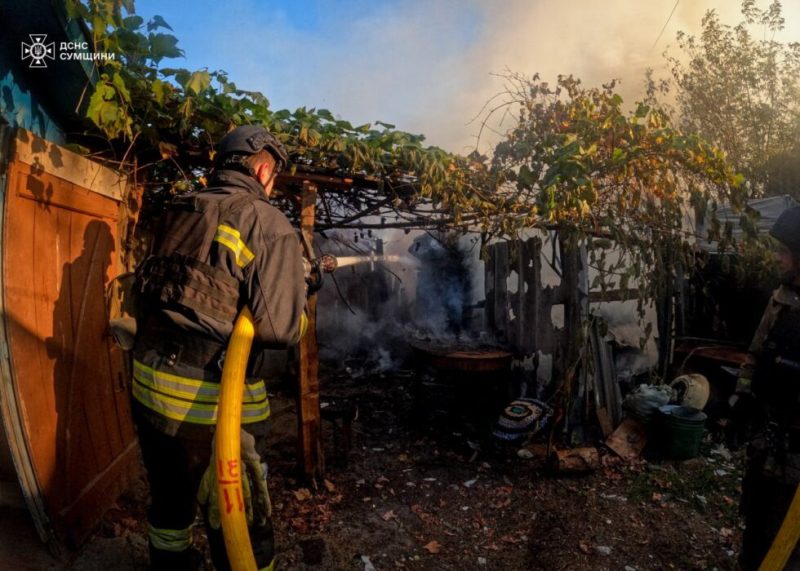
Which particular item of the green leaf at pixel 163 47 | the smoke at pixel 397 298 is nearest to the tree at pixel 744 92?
the smoke at pixel 397 298

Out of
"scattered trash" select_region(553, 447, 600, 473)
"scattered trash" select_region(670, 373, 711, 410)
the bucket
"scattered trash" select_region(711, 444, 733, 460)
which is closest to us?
"scattered trash" select_region(553, 447, 600, 473)

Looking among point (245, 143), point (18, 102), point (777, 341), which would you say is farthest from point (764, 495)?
point (18, 102)

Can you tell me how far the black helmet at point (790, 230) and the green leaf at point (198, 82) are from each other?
418 cm

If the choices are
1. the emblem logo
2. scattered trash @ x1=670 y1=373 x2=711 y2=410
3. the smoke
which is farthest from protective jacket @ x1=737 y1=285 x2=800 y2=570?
the smoke

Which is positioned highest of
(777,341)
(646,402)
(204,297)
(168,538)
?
(204,297)

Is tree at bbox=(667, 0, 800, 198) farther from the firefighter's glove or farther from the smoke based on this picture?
the firefighter's glove

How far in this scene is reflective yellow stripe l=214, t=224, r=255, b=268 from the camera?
2.25 metres

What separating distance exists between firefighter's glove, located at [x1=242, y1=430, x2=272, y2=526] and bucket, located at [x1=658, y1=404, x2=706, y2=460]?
5.29 metres

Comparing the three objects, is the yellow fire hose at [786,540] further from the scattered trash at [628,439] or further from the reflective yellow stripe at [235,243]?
the scattered trash at [628,439]

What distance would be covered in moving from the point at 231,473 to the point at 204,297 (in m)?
0.86

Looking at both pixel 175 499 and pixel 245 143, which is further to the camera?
pixel 245 143

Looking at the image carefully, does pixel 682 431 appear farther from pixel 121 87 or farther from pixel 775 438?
pixel 121 87

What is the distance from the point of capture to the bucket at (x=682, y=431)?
5398 millimetres

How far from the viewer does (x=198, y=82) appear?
3.37 meters
